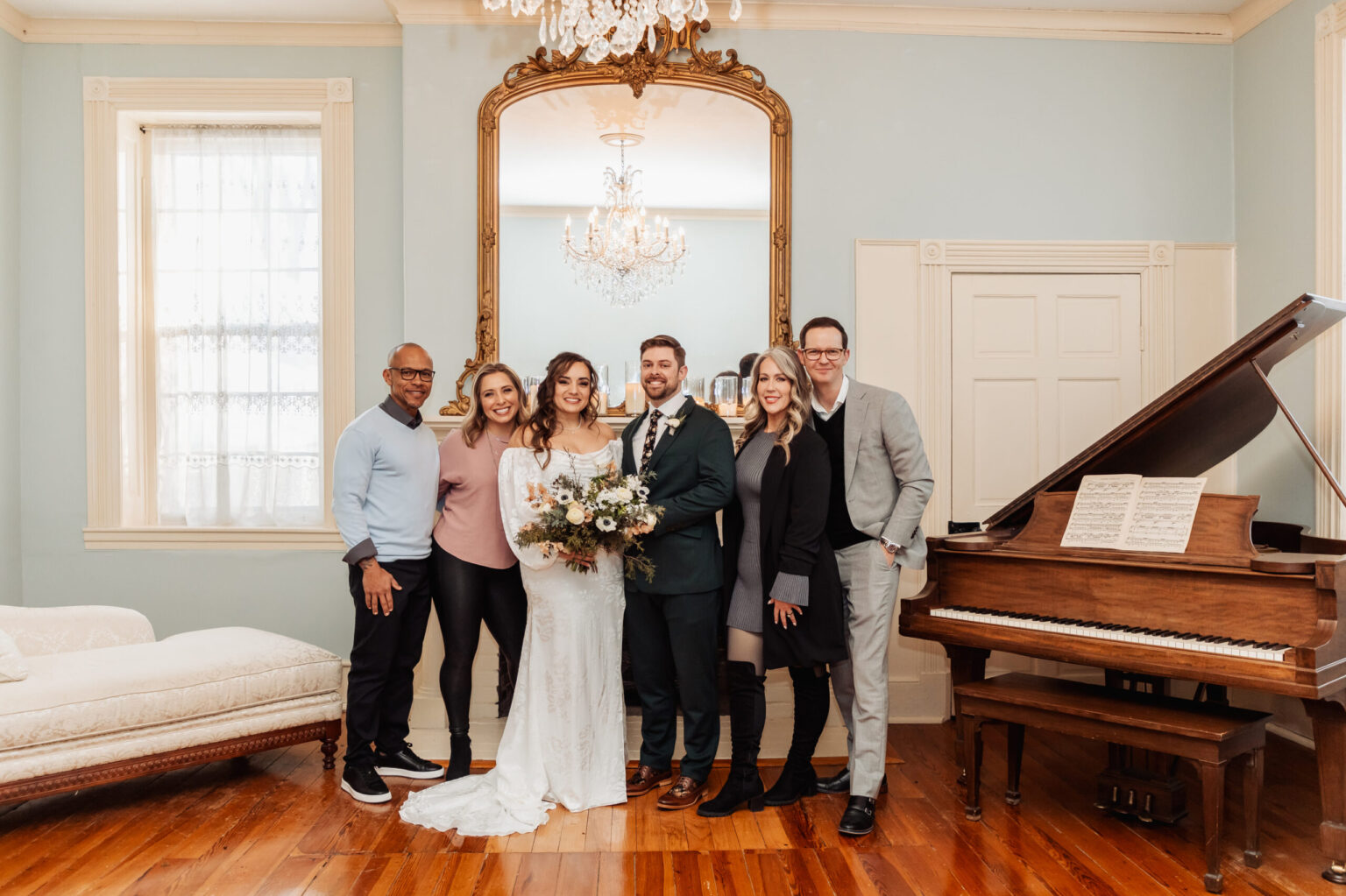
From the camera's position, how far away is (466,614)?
3.53m

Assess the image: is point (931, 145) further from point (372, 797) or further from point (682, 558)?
point (372, 797)

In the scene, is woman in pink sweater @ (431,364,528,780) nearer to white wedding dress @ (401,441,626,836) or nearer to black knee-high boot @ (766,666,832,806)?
white wedding dress @ (401,441,626,836)

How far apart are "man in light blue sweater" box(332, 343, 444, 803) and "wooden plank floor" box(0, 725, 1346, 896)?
0.30 meters

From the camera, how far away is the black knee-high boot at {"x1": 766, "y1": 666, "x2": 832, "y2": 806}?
11.2 feet

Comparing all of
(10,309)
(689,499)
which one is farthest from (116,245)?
(689,499)

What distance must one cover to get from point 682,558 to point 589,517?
380mm

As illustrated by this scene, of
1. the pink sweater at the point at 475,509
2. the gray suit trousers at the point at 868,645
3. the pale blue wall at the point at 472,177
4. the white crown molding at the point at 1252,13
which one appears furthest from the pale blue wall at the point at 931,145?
the gray suit trousers at the point at 868,645

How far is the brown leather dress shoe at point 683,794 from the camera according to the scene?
3277mm

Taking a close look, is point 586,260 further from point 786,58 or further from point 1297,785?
point 1297,785

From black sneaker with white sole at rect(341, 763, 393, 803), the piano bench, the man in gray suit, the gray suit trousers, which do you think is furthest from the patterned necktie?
black sneaker with white sole at rect(341, 763, 393, 803)

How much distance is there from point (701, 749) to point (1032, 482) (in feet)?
7.72

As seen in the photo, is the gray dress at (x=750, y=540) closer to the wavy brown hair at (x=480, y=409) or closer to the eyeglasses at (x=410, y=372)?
the wavy brown hair at (x=480, y=409)

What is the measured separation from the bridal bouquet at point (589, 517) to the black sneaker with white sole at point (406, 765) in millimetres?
1082

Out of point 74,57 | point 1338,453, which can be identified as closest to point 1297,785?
point 1338,453
